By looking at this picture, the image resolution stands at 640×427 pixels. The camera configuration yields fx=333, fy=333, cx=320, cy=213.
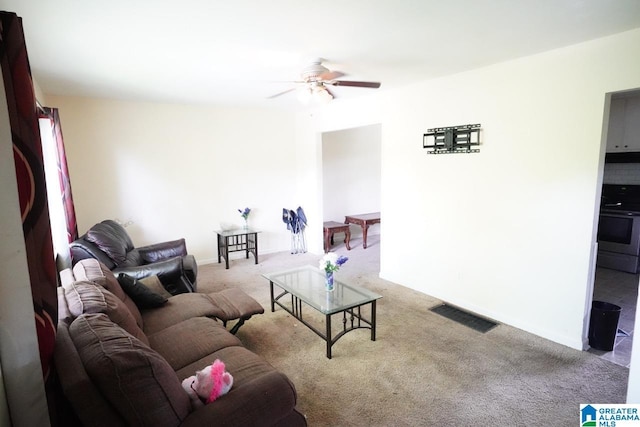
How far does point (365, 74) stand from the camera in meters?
3.42

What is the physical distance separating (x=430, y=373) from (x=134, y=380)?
2.05m

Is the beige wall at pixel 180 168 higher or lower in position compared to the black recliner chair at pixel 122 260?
higher

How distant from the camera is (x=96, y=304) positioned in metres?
1.85

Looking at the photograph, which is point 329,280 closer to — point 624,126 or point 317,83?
point 317,83

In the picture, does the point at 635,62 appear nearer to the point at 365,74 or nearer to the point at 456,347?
the point at 365,74

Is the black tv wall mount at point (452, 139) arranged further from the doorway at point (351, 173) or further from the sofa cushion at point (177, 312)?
the doorway at point (351, 173)

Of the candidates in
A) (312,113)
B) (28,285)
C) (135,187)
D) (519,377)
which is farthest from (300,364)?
(312,113)

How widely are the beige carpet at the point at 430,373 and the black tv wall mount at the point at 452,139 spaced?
69.0 inches

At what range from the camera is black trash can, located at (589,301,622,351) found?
2.73 metres

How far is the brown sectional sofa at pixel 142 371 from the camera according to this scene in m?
1.22

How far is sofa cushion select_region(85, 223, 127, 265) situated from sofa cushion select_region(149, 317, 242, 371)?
1.39 metres

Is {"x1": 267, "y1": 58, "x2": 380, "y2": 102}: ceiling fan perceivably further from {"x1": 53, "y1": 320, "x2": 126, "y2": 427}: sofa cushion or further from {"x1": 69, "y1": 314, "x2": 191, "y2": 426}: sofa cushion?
{"x1": 53, "y1": 320, "x2": 126, "y2": 427}: sofa cushion

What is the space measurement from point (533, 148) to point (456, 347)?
1869 mm

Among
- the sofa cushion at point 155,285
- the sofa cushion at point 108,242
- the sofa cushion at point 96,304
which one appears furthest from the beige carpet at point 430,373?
the sofa cushion at point 108,242
